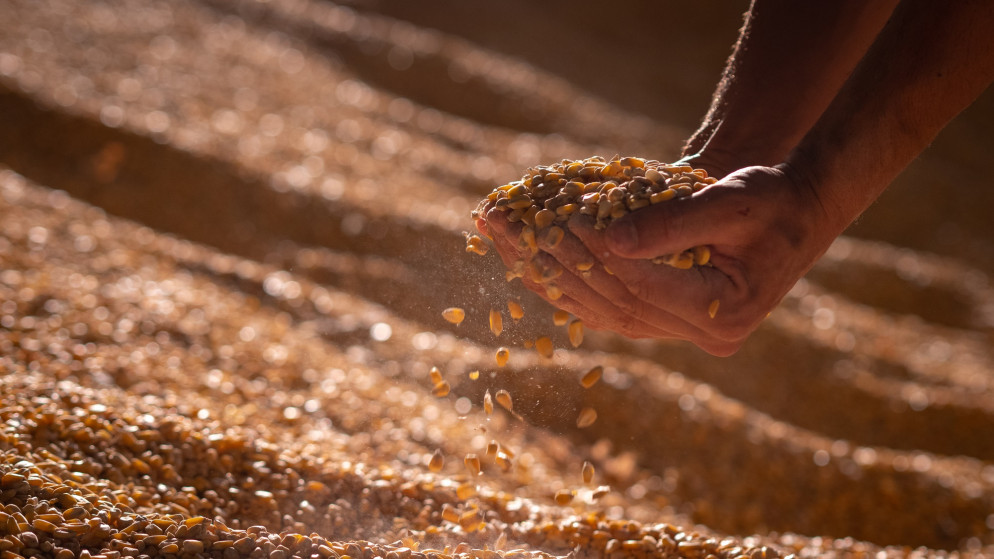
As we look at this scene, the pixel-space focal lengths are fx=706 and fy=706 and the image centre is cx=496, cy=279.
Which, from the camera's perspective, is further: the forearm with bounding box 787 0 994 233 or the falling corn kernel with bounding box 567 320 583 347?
the falling corn kernel with bounding box 567 320 583 347

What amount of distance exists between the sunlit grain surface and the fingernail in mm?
531

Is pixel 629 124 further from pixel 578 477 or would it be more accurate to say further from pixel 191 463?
pixel 191 463

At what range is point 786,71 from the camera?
2072 mm

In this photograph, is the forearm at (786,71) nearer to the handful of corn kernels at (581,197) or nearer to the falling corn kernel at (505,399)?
the handful of corn kernels at (581,197)

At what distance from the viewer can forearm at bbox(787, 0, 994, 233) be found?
1.66 meters

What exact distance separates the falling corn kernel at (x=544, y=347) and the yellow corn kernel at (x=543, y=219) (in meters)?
0.43

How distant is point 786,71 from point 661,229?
87 cm

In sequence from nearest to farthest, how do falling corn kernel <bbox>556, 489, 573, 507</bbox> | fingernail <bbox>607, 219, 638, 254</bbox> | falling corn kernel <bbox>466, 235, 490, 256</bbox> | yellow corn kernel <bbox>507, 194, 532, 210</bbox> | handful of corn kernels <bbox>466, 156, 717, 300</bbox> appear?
1. fingernail <bbox>607, 219, 638, 254</bbox>
2. handful of corn kernels <bbox>466, 156, 717, 300</bbox>
3. yellow corn kernel <bbox>507, 194, 532, 210</bbox>
4. falling corn kernel <bbox>466, 235, 490, 256</bbox>
5. falling corn kernel <bbox>556, 489, 573, 507</bbox>


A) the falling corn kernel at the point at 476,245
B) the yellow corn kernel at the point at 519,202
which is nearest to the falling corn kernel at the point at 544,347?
the falling corn kernel at the point at 476,245

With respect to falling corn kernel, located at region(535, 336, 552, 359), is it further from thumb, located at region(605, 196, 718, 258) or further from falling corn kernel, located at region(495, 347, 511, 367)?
thumb, located at region(605, 196, 718, 258)

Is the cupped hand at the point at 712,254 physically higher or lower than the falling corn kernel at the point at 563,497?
higher

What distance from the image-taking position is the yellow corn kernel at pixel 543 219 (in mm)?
1691

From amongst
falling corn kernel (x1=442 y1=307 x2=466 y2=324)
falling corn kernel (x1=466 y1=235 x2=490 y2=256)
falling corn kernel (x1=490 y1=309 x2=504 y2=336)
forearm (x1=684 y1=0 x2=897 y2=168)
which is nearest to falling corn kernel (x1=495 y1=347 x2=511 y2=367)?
falling corn kernel (x1=490 y1=309 x2=504 y2=336)

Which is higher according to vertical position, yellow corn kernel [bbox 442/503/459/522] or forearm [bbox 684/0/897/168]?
forearm [bbox 684/0/897/168]
